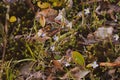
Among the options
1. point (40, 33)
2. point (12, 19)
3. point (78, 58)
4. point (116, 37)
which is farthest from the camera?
point (12, 19)

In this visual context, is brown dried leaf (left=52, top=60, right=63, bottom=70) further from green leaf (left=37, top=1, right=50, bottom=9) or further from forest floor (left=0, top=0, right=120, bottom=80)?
green leaf (left=37, top=1, right=50, bottom=9)

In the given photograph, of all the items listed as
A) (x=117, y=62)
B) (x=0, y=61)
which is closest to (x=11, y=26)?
(x=0, y=61)

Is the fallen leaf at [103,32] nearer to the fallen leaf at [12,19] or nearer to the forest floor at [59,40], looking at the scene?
the forest floor at [59,40]

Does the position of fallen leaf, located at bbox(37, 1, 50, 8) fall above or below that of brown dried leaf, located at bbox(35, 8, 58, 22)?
above

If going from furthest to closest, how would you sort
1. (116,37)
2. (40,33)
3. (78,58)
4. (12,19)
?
(12,19) → (40,33) → (116,37) → (78,58)

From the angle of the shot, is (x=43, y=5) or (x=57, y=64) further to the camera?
(x=43, y=5)

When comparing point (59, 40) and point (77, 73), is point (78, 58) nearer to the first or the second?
point (77, 73)

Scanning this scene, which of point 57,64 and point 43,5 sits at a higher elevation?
point 43,5

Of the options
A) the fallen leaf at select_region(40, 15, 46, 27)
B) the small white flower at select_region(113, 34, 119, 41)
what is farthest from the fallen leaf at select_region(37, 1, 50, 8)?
the small white flower at select_region(113, 34, 119, 41)

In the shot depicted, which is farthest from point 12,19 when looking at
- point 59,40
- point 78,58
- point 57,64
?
point 78,58

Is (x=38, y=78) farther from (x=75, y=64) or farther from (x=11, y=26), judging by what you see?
(x=11, y=26)

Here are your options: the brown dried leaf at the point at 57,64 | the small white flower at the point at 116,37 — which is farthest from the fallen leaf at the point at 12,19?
the small white flower at the point at 116,37

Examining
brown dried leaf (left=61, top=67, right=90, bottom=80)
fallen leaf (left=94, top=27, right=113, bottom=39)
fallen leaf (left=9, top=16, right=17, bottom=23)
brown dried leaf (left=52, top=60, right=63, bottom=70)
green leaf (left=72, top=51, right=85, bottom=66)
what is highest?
fallen leaf (left=9, top=16, right=17, bottom=23)
